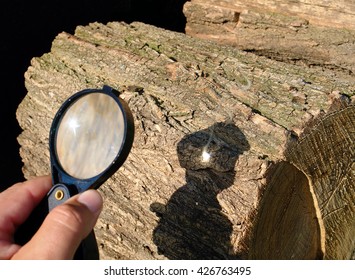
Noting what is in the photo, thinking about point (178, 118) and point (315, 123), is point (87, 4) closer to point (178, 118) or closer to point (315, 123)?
point (178, 118)

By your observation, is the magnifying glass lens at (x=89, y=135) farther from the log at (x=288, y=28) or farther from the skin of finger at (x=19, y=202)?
the log at (x=288, y=28)

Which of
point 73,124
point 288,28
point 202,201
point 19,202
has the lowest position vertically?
point 202,201

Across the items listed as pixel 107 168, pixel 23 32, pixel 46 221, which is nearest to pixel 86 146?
pixel 107 168

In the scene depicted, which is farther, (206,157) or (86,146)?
(206,157)

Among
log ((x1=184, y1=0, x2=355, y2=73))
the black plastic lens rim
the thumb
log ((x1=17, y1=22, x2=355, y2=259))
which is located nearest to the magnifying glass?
the black plastic lens rim

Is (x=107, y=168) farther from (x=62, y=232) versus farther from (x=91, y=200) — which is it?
(x=62, y=232)

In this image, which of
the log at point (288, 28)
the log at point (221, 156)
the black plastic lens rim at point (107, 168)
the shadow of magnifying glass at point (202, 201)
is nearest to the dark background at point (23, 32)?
the log at point (288, 28)
